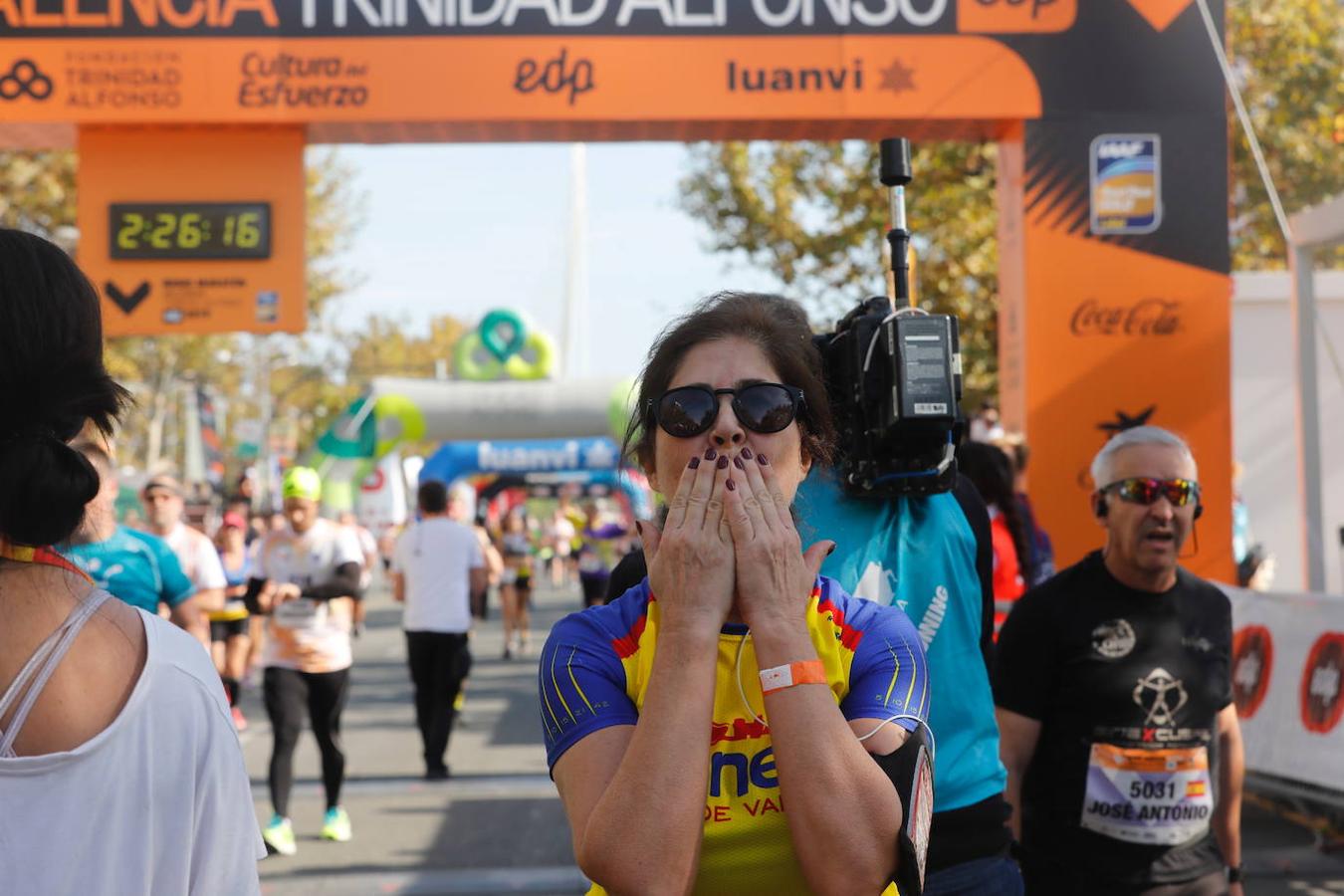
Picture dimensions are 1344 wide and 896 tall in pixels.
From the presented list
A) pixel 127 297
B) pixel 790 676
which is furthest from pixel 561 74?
pixel 790 676

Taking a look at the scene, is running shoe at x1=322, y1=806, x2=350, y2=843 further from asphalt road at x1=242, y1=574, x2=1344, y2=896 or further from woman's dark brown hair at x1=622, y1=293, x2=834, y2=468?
woman's dark brown hair at x1=622, y1=293, x2=834, y2=468

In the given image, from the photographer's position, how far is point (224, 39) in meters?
10.1

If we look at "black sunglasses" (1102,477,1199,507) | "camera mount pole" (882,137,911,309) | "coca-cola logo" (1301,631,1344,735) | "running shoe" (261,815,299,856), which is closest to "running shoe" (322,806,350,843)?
"running shoe" (261,815,299,856)

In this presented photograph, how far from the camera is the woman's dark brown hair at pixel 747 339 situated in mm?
2242

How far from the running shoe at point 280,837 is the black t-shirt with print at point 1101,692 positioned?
5.39m

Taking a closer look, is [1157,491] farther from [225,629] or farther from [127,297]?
[225,629]

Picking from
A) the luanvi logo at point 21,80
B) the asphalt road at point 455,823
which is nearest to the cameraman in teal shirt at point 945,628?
the asphalt road at point 455,823

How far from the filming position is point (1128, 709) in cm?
387

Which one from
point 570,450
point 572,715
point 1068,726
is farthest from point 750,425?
point 570,450

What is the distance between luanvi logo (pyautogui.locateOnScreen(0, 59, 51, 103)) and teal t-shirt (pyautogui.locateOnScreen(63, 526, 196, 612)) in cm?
417

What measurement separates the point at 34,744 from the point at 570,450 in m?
27.5

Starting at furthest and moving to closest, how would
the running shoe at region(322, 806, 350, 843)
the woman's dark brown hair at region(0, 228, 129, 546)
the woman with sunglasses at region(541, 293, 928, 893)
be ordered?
1. the running shoe at region(322, 806, 350, 843)
2. the woman with sunglasses at region(541, 293, 928, 893)
3. the woman's dark brown hair at region(0, 228, 129, 546)

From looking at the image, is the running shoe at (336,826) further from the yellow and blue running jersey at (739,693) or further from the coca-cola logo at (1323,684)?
the yellow and blue running jersey at (739,693)

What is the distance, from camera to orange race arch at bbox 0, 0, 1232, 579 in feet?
33.2
